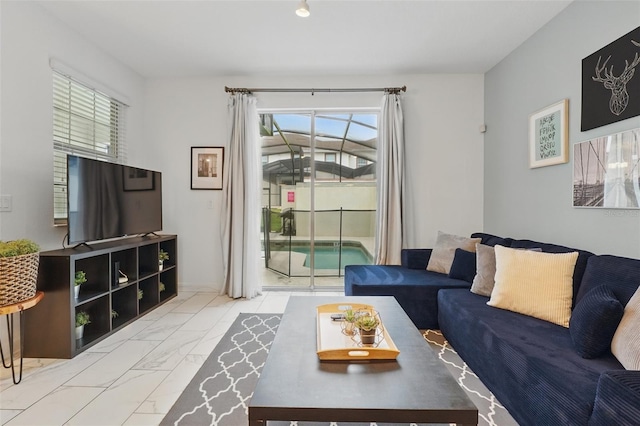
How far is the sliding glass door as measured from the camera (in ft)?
14.0

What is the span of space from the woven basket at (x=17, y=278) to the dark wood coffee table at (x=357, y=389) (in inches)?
65.7

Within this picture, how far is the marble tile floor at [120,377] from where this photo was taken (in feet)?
5.72

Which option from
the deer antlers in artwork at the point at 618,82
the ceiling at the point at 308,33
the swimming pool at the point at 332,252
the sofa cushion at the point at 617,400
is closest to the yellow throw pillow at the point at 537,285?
the sofa cushion at the point at 617,400

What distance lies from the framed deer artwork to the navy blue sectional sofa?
3.15 ft

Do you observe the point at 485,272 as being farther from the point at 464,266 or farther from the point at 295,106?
the point at 295,106

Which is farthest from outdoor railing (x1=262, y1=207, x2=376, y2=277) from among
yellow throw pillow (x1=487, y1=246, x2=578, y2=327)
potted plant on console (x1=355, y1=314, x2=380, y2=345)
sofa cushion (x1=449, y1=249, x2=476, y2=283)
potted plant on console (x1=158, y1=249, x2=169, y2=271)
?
potted plant on console (x1=355, y1=314, x2=380, y2=345)

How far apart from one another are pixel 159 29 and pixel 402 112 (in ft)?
8.95

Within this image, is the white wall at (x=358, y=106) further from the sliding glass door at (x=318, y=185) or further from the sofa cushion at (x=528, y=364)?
the sofa cushion at (x=528, y=364)

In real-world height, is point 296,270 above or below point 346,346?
below

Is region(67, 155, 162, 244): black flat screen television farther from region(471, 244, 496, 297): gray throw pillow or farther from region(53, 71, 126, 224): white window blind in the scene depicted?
region(471, 244, 496, 297): gray throw pillow

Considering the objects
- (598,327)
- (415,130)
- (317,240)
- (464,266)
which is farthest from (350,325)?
(415,130)

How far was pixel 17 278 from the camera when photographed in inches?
78.0

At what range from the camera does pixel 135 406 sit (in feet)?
5.95

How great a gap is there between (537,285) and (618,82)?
4.75 ft
